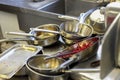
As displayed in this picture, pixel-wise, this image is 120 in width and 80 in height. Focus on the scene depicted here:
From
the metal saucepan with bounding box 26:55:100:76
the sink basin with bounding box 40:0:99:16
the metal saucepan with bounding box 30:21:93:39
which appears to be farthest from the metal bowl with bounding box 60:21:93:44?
the sink basin with bounding box 40:0:99:16

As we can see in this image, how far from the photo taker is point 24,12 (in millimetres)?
1565

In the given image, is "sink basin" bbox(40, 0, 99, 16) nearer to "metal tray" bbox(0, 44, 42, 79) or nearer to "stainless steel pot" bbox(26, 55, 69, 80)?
"metal tray" bbox(0, 44, 42, 79)

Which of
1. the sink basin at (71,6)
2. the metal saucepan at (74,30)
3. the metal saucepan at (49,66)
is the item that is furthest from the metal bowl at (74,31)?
the sink basin at (71,6)

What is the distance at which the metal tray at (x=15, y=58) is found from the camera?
85 centimetres

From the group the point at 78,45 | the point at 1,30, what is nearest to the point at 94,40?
the point at 78,45

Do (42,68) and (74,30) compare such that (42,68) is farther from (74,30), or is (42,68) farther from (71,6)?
(71,6)

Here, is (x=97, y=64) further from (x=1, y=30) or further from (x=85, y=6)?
(x=1, y=30)

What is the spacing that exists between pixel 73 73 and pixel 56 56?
0.35ft

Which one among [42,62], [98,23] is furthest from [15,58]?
[98,23]

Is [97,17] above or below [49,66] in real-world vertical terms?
above

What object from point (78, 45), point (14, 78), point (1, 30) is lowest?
point (1, 30)

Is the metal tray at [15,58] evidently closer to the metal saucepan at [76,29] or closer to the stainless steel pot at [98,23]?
the metal saucepan at [76,29]

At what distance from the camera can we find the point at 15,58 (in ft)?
3.09

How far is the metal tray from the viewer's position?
853 millimetres
